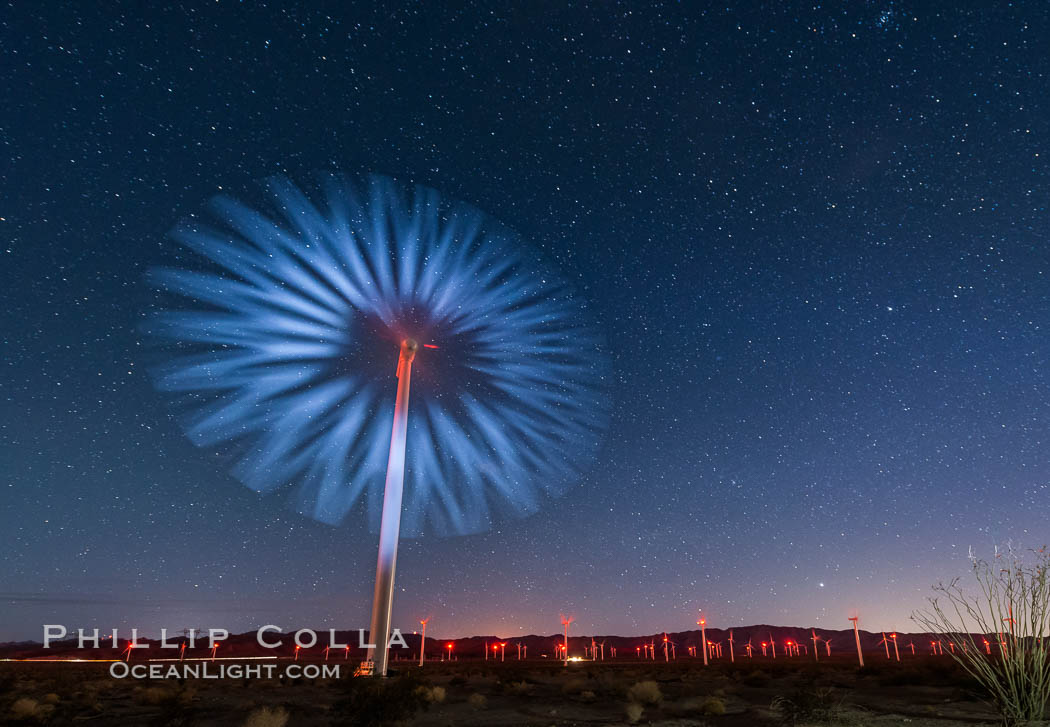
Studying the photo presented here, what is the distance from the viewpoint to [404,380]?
51438 mm

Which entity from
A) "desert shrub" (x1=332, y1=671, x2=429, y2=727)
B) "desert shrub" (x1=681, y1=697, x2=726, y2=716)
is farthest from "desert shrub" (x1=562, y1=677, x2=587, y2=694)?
"desert shrub" (x1=332, y1=671, x2=429, y2=727)

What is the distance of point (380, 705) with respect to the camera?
18.7 m

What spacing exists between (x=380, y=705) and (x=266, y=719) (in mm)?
3190

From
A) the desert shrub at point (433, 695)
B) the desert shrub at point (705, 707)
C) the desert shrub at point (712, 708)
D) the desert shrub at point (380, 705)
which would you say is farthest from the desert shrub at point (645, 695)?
the desert shrub at point (380, 705)

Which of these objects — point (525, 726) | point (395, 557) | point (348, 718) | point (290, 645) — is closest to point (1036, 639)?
point (525, 726)

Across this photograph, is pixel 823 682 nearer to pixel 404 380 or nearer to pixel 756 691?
pixel 756 691

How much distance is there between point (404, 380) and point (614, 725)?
3656 centimetres

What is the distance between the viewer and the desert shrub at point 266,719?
697 inches

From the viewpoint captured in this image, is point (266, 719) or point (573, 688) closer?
point (266, 719)

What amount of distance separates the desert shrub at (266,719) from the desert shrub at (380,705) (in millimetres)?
1526

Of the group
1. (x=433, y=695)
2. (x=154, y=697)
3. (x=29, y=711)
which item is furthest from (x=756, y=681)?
(x=29, y=711)

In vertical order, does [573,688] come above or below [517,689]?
above

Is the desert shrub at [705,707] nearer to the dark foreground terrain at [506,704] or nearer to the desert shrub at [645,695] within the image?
the dark foreground terrain at [506,704]

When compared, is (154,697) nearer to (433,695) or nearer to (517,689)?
(433,695)
